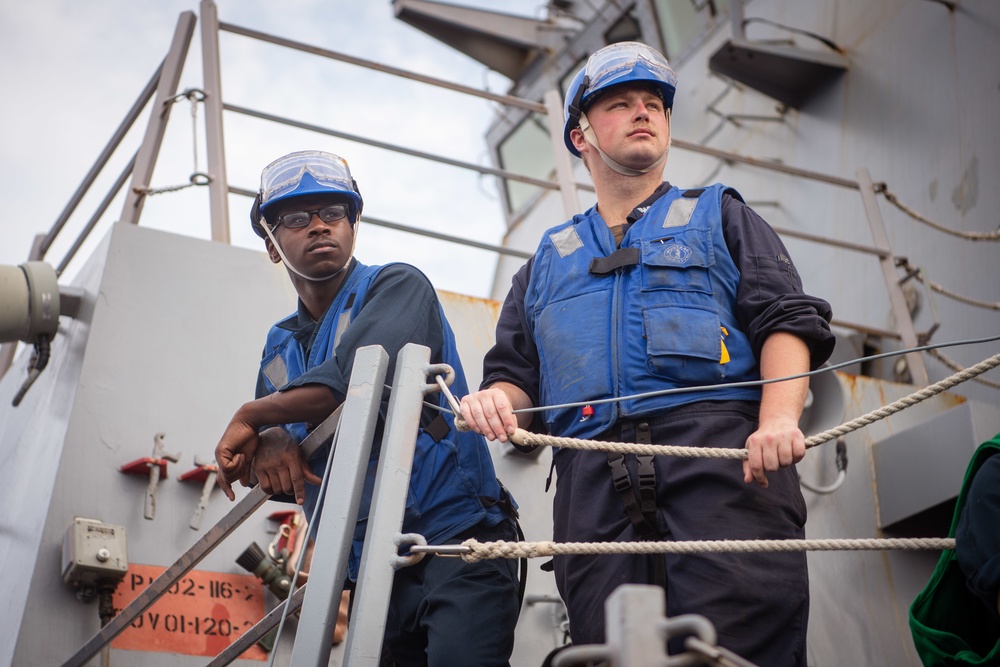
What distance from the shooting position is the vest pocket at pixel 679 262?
2344 millimetres

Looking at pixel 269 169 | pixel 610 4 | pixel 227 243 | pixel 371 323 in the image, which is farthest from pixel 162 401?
pixel 610 4

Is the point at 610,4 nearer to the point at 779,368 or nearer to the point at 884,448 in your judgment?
the point at 884,448

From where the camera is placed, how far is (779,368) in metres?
2.18

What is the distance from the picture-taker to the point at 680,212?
8.12 feet

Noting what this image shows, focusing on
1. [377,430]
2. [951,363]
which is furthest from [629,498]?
[951,363]

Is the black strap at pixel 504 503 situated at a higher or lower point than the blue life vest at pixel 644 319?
lower

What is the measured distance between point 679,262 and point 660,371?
9.9 inches

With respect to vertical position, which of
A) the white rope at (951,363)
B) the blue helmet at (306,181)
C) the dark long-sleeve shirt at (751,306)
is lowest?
the dark long-sleeve shirt at (751,306)

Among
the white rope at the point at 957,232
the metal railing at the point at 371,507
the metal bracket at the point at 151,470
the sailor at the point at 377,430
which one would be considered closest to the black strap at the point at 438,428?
the sailor at the point at 377,430

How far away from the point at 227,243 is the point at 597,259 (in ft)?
6.48

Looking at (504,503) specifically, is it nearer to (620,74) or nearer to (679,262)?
(679,262)

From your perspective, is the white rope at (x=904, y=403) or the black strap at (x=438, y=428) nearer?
the white rope at (x=904, y=403)

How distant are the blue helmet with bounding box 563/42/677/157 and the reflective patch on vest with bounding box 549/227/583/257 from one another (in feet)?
0.95

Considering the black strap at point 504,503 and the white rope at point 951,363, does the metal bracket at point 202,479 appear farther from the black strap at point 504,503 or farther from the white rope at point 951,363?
the white rope at point 951,363
